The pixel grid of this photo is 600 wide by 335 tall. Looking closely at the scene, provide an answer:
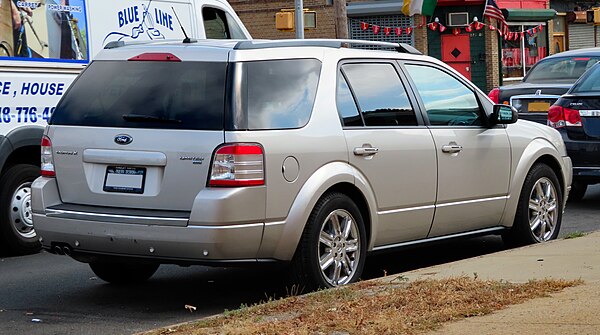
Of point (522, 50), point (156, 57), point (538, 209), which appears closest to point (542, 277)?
point (538, 209)

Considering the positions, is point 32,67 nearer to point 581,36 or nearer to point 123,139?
point 123,139

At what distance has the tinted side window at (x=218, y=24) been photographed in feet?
40.5

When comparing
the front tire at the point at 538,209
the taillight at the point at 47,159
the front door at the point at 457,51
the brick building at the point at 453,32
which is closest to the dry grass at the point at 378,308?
the taillight at the point at 47,159

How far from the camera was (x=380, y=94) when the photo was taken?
8.49 meters

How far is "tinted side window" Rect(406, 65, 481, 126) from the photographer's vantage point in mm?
8930

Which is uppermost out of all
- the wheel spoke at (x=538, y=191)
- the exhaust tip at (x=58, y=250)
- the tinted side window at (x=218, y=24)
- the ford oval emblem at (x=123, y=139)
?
the tinted side window at (x=218, y=24)

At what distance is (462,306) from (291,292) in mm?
1468

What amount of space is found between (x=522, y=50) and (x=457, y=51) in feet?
9.78

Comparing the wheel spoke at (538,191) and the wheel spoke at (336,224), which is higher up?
the wheel spoke at (336,224)

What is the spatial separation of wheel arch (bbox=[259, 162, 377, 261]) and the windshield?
31.3 feet

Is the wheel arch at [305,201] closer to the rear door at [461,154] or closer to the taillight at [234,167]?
the taillight at [234,167]

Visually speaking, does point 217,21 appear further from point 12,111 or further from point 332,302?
point 332,302

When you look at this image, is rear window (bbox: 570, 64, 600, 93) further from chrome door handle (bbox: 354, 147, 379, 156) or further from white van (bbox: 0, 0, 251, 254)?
chrome door handle (bbox: 354, 147, 379, 156)

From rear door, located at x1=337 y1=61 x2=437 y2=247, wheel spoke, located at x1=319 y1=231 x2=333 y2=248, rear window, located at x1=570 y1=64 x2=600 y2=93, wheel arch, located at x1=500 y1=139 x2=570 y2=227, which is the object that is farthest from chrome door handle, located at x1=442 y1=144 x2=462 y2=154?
rear window, located at x1=570 y1=64 x2=600 y2=93
